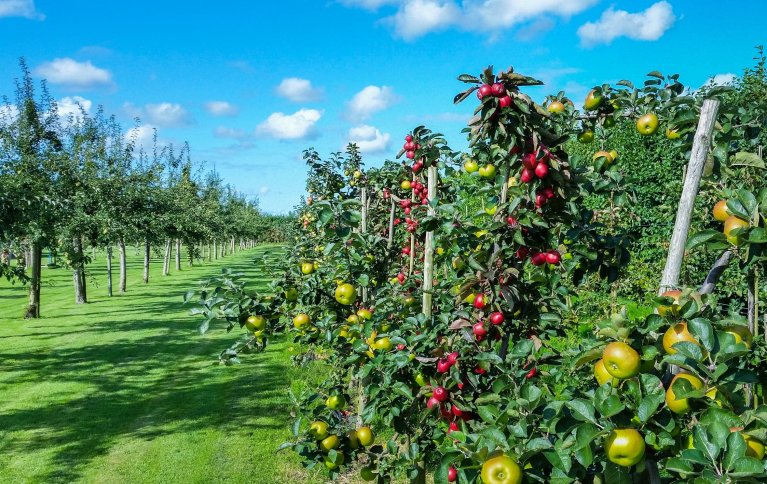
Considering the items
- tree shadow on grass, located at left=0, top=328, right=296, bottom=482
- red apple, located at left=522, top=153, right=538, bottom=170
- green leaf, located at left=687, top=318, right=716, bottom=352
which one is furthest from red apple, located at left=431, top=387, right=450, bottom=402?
tree shadow on grass, located at left=0, top=328, right=296, bottom=482

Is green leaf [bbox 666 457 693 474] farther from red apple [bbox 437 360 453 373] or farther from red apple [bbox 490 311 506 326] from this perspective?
red apple [bbox 437 360 453 373]

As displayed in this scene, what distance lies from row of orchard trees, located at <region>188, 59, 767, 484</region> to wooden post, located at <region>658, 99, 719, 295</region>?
0.25 feet

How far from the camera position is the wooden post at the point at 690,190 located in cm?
168

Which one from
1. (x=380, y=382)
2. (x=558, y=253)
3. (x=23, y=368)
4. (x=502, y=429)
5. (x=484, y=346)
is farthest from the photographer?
(x=23, y=368)

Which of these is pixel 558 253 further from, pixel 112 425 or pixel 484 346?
pixel 112 425

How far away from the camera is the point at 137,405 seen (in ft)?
26.8

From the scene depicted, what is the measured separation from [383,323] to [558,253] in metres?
1.52

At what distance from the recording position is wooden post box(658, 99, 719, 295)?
1684mm

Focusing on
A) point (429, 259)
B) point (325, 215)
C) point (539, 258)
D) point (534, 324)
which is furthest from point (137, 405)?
point (539, 258)

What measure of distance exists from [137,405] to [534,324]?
23.9 feet

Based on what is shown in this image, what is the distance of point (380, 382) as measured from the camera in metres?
3.45

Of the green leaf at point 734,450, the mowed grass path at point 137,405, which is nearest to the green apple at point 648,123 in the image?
the green leaf at point 734,450

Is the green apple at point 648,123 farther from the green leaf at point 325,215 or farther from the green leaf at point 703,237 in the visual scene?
the green leaf at point 325,215

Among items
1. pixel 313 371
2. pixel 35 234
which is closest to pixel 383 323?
pixel 313 371
